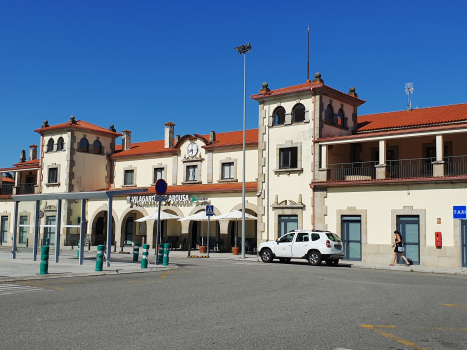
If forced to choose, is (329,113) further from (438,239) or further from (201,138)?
(201,138)

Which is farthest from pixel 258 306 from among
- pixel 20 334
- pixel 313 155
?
pixel 313 155

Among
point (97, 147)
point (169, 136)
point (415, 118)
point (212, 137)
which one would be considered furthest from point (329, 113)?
point (97, 147)

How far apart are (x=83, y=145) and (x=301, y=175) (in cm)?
2167

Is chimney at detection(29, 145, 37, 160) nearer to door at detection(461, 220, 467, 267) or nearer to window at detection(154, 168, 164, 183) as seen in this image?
window at detection(154, 168, 164, 183)

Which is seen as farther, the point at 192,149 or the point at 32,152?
the point at 32,152

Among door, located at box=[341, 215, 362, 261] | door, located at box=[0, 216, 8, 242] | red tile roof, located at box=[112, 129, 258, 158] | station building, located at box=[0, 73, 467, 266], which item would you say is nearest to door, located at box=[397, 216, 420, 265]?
station building, located at box=[0, 73, 467, 266]

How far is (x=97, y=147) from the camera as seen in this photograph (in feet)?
147

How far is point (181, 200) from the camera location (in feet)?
124

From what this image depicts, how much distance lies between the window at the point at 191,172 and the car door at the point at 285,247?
15868 mm

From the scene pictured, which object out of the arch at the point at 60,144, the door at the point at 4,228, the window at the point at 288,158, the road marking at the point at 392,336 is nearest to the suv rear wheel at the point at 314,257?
the window at the point at 288,158

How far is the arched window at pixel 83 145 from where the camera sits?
4359cm

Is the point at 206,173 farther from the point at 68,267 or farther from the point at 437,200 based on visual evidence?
the point at 68,267

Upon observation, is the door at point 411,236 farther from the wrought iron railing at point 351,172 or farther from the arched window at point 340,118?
the arched window at point 340,118

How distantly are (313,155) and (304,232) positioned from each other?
6.69 meters
